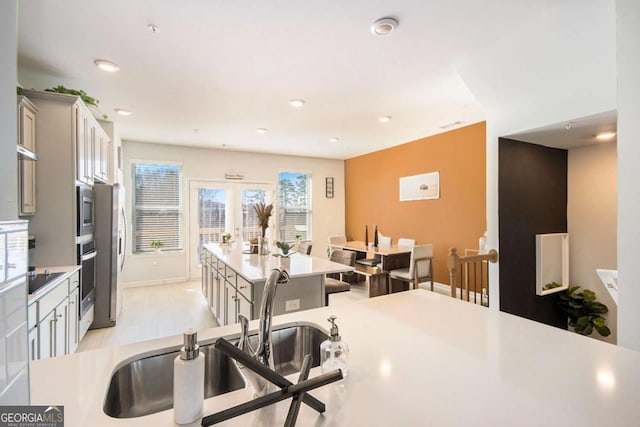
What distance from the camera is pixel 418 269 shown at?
4395 millimetres

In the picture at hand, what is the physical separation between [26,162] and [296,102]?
2.54 meters

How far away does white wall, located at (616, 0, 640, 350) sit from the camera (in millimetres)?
1500

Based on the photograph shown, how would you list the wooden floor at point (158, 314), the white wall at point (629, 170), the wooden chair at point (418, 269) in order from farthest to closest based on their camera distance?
the wooden chair at point (418, 269)
the wooden floor at point (158, 314)
the white wall at point (629, 170)

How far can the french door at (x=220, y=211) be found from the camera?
6.07 meters

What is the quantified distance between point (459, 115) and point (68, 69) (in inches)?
172

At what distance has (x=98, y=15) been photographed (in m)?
2.00

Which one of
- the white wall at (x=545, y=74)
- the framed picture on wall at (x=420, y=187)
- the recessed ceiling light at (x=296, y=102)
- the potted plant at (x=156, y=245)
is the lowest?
the potted plant at (x=156, y=245)

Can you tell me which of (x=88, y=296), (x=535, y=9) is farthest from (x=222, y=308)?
(x=535, y=9)

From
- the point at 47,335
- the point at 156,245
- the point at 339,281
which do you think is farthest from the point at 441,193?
the point at 156,245

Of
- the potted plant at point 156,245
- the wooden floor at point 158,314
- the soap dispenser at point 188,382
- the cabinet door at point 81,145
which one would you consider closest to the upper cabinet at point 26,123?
the cabinet door at point 81,145

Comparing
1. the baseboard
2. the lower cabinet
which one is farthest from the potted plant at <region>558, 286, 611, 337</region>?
the baseboard

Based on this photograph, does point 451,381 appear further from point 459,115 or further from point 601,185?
point 459,115

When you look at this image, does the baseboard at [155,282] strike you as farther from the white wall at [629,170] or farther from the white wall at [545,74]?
the white wall at [629,170]

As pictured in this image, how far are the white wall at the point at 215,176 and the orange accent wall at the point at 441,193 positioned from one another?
0.72 metres
